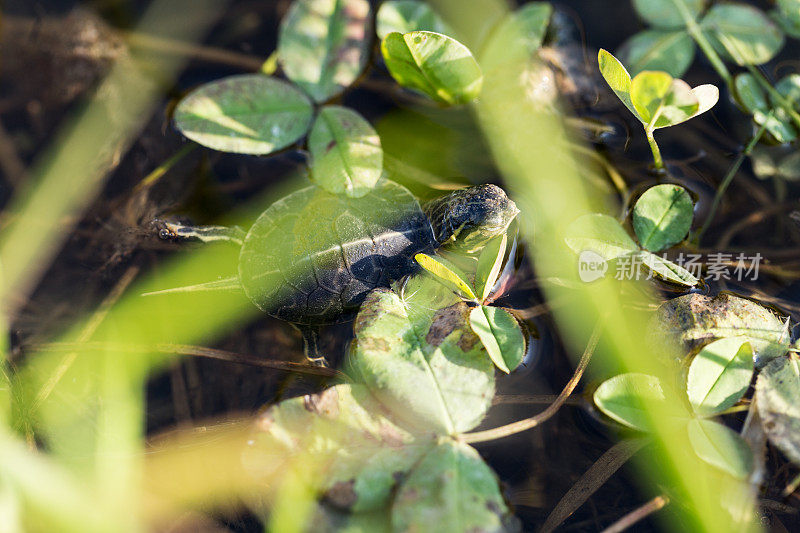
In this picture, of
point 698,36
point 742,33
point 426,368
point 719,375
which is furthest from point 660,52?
point 426,368

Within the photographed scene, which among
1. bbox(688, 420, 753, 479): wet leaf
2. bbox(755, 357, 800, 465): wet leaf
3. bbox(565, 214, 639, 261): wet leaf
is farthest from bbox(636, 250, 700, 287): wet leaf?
bbox(688, 420, 753, 479): wet leaf

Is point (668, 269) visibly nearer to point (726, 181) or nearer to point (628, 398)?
point (628, 398)

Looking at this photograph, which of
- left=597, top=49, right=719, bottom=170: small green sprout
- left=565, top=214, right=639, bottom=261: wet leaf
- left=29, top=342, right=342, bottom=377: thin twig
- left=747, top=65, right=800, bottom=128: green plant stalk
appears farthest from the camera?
left=747, top=65, right=800, bottom=128: green plant stalk

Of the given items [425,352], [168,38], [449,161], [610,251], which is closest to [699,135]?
[610,251]

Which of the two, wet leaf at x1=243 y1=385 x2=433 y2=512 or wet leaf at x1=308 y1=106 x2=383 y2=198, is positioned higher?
wet leaf at x1=308 y1=106 x2=383 y2=198

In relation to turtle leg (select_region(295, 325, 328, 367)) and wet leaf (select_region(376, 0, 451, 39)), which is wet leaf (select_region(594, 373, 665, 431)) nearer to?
turtle leg (select_region(295, 325, 328, 367))

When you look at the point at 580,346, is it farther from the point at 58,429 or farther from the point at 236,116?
the point at 58,429

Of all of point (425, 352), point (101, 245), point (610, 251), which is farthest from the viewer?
point (101, 245)

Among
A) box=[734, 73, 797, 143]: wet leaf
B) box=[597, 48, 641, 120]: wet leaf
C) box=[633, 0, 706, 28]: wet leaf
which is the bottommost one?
box=[734, 73, 797, 143]: wet leaf
